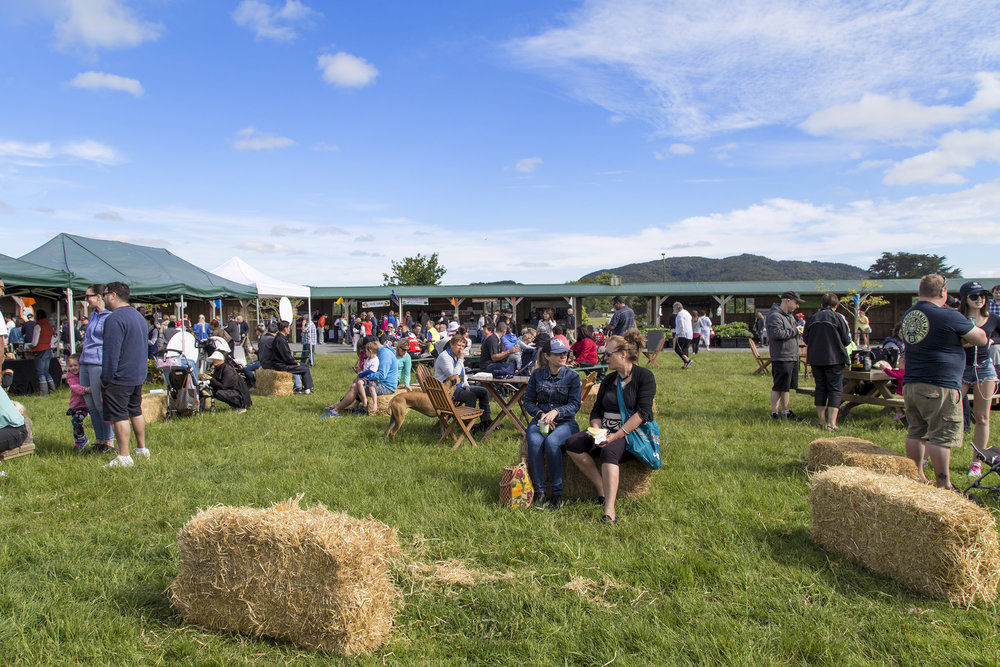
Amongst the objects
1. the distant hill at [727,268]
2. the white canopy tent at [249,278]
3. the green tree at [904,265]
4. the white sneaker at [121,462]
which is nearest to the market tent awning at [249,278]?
the white canopy tent at [249,278]

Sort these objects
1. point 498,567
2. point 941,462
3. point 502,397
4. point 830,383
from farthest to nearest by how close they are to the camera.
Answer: point 830,383 < point 502,397 < point 941,462 < point 498,567

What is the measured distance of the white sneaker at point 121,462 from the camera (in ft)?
17.1

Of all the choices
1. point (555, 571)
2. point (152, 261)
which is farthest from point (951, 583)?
point (152, 261)

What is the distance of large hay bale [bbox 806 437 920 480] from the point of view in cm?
425

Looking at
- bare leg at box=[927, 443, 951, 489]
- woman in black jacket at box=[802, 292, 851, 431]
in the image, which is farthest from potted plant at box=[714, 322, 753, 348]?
bare leg at box=[927, 443, 951, 489]

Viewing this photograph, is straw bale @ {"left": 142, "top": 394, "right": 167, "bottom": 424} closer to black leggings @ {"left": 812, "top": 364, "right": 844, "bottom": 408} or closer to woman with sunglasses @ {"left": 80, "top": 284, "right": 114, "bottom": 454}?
woman with sunglasses @ {"left": 80, "top": 284, "right": 114, "bottom": 454}

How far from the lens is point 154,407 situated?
A: 26.0ft

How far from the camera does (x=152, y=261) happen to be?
13953 millimetres

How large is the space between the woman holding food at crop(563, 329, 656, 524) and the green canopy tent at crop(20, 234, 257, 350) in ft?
34.8

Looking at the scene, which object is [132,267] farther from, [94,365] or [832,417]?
[832,417]

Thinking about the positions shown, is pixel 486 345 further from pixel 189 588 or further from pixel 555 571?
pixel 189 588

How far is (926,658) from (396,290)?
3117 cm

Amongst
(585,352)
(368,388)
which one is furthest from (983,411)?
(368,388)

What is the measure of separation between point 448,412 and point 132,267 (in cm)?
1046
